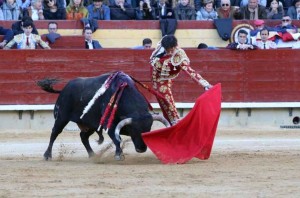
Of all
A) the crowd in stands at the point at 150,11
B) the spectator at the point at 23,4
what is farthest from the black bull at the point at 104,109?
the spectator at the point at 23,4

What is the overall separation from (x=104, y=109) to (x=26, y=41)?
4.30 metres

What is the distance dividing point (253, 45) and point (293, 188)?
715cm

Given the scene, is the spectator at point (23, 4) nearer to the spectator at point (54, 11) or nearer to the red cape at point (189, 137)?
the spectator at point (54, 11)

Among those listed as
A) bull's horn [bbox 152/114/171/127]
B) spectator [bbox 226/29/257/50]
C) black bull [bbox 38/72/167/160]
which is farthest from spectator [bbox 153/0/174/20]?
bull's horn [bbox 152/114/171/127]

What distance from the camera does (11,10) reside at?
47.8ft

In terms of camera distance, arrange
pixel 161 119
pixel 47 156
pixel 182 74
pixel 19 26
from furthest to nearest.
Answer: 1. pixel 182 74
2. pixel 19 26
3. pixel 47 156
4. pixel 161 119

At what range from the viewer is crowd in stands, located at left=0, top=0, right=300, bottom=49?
47.9ft

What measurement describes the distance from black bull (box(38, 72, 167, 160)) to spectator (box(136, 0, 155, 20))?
452 cm

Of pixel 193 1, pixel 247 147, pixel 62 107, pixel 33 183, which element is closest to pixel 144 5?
pixel 193 1

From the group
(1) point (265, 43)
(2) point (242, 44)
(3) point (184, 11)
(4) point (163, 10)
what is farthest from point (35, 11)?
(1) point (265, 43)

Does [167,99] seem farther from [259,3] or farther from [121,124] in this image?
[259,3]

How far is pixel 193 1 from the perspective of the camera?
1543 centimetres

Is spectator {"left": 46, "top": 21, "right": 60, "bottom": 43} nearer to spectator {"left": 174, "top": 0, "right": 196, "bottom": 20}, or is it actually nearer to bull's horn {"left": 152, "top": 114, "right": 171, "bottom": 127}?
spectator {"left": 174, "top": 0, "right": 196, "bottom": 20}

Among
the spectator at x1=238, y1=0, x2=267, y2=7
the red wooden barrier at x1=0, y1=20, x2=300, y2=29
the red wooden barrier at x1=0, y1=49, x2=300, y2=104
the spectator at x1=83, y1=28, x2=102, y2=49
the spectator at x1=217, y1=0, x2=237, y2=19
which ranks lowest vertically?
the red wooden barrier at x1=0, y1=49, x2=300, y2=104
